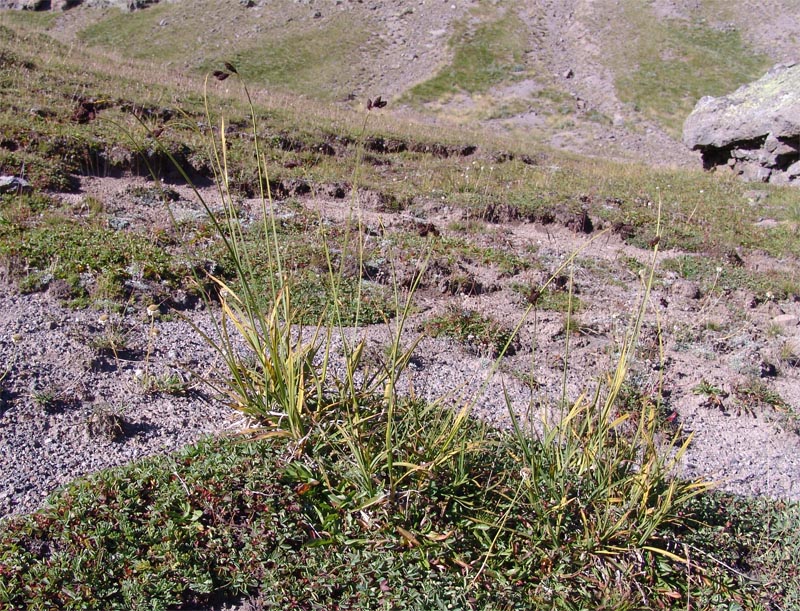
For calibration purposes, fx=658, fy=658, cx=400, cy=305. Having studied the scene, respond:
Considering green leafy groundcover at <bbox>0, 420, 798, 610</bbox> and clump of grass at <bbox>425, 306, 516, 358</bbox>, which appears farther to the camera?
clump of grass at <bbox>425, 306, 516, 358</bbox>

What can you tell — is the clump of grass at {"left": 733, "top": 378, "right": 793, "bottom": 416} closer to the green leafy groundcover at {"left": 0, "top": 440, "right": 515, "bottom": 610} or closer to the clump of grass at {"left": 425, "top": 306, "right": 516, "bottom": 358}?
the clump of grass at {"left": 425, "top": 306, "right": 516, "bottom": 358}

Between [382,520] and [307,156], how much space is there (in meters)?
9.48

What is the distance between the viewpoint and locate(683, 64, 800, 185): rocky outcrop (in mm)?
16594

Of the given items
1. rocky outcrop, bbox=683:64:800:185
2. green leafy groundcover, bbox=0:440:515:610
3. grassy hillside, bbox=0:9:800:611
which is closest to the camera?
green leafy groundcover, bbox=0:440:515:610

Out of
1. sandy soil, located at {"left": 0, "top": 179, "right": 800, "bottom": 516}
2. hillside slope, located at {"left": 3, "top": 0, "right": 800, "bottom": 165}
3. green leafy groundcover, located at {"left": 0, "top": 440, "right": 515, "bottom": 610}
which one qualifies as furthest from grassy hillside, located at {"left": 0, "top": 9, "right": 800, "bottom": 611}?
hillside slope, located at {"left": 3, "top": 0, "right": 800, "bottom": 165}

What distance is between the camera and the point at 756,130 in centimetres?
1720

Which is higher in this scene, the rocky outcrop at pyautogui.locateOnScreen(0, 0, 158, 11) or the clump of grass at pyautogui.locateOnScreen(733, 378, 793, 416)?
the rocky outcrop at pyautogui.locateOnScreen(0, 0, 158, 11)

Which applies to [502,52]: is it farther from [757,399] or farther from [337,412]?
[337,412]

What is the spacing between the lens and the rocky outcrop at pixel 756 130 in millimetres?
16594

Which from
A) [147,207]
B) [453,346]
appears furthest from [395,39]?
[453,346]

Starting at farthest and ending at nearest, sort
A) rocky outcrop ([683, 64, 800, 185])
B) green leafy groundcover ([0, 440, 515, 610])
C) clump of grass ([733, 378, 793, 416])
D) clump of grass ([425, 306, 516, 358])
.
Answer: rocky outcrop ([683, 64, 800, 185]), clump of grass ([425, 306, 516, 358]), clump of grass ([733, 378, 793, 416]), green leafy groundcover ([0, 440, 515, 610])

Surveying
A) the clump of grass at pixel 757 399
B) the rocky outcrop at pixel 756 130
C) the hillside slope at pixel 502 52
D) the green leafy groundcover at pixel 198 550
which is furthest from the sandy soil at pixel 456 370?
the hillside slope at pixel 502 52

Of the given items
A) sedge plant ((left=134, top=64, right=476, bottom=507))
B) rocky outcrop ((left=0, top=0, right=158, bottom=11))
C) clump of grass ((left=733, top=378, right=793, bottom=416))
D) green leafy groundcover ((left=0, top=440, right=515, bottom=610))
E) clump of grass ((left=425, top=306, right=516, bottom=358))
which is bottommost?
clump of grass ((left=733, top=378, right=793, bottom=416))

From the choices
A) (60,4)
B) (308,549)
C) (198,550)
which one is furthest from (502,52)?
(198,550)
